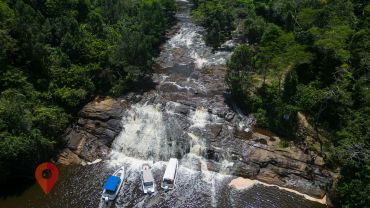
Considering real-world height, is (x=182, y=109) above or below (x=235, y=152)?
above

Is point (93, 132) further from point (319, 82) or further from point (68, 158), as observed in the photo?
point (319, 82)

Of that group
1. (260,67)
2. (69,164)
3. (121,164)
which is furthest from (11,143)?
(260,67)

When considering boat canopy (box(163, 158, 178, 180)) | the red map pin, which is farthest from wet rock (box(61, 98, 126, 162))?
boat canopy (box(163, 158, 178, 180))

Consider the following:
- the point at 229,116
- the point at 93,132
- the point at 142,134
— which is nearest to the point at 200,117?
the point at 229,116

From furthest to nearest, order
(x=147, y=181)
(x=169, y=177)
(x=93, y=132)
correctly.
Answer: (x=93, y=132)
(x=169, y=177)
(x=147, y=181)

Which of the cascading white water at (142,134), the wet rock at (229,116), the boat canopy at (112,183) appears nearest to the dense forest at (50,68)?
the cascading white water at (142,134)

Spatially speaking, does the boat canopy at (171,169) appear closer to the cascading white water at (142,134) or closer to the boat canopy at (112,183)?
the cascading white water at (142,134)

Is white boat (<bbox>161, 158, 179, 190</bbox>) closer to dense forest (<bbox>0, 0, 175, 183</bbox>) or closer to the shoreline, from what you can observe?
the shoreline

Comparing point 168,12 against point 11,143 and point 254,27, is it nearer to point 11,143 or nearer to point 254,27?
point 254,27
